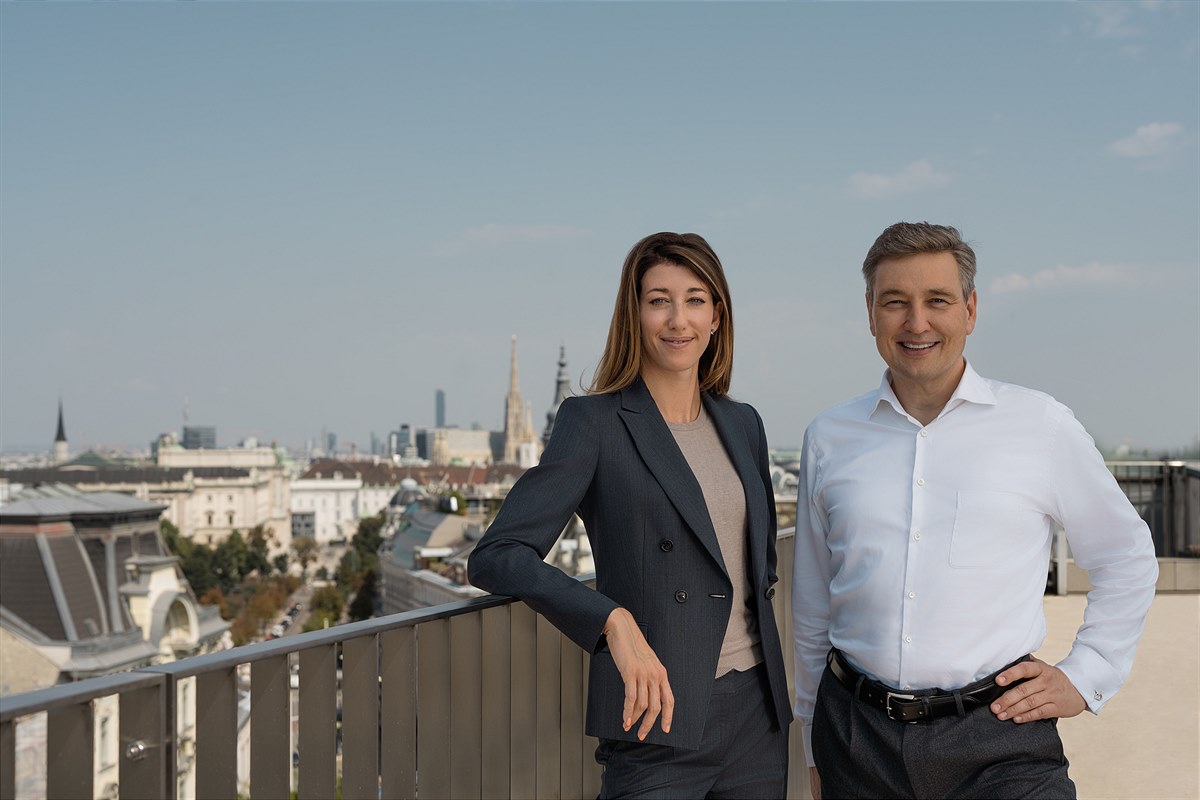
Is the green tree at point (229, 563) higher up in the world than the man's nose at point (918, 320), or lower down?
lower down

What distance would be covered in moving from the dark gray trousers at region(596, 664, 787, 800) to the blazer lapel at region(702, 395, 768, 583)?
0.76ft

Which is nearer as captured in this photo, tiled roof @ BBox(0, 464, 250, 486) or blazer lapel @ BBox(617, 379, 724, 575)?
blazer lapel @ BBox(617, 379, 724, 575)

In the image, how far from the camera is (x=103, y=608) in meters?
55.7

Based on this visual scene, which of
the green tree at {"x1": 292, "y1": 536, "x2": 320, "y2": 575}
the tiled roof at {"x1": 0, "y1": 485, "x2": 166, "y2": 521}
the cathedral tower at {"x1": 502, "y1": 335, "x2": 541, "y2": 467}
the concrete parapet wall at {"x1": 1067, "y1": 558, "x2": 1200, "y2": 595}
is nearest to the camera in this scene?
the concrete parapet wall at {"x1": 1067, "y1": 558, "x2": 1200, "y2": 595}

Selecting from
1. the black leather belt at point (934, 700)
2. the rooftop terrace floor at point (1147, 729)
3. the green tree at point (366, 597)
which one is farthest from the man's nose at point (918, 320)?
the green tree at point (366, 597)

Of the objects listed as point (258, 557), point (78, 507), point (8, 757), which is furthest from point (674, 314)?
point (258, 557)

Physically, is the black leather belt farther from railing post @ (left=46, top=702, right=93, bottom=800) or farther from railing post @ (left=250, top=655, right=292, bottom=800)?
railing post @ (left=46, top=702, right=93, bottom=800)

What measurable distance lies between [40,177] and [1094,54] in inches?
4952

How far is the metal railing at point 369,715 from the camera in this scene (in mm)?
1676

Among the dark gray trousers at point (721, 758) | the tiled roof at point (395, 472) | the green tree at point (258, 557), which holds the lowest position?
the green tree at point (258, 557)

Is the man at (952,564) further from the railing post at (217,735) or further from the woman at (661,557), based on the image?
the railing post at (217,735)

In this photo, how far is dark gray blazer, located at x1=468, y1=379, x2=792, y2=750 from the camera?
2031 millimetres

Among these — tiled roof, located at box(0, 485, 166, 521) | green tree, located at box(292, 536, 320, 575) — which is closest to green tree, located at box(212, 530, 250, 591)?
green tree, located at box(292, 536, 320, 575)

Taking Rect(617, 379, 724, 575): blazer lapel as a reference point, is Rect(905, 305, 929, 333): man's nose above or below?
above
